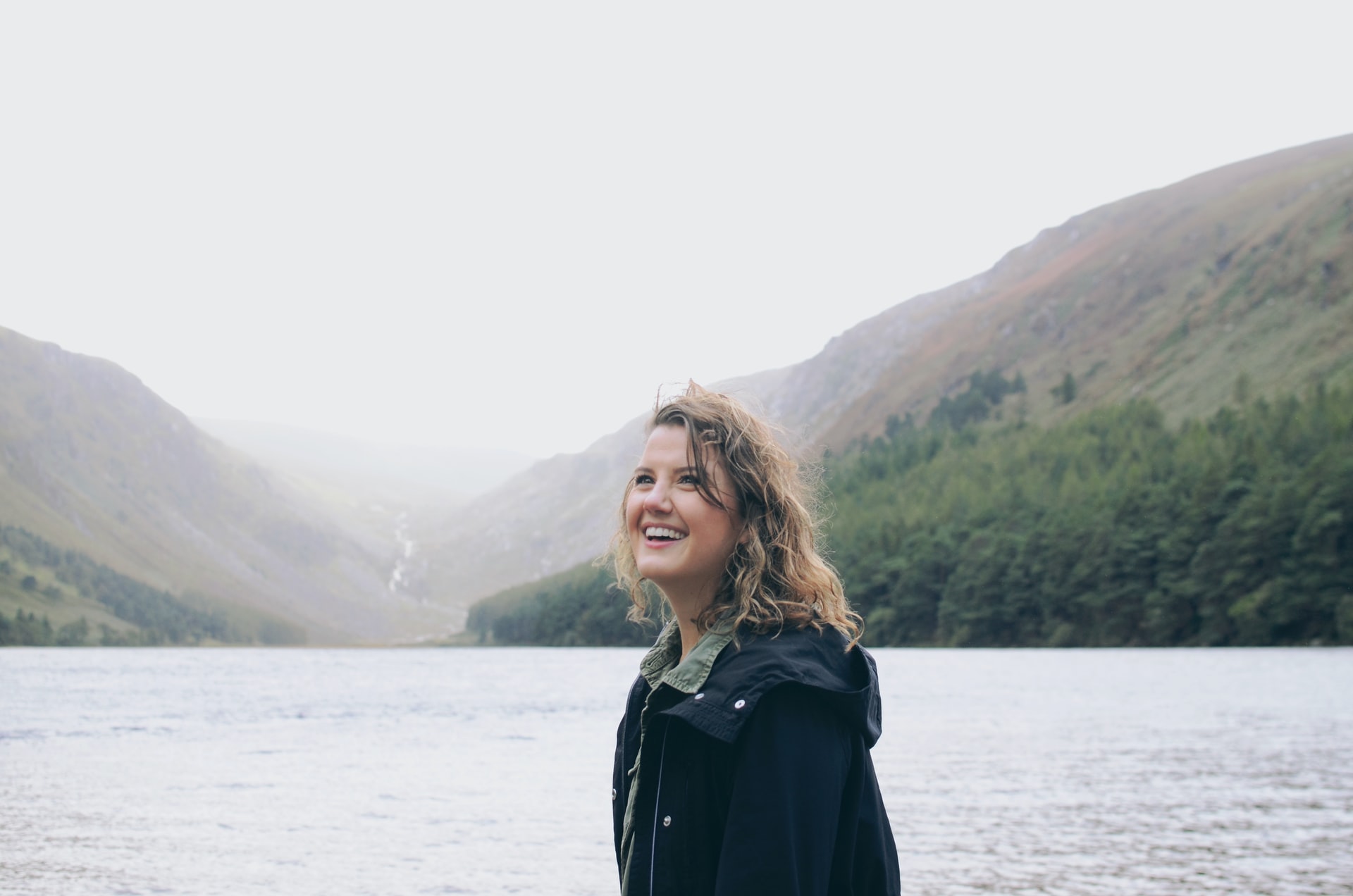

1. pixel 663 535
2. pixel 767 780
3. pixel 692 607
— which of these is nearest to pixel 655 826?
pixel 767 780

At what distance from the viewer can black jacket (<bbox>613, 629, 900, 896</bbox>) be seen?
153 inches

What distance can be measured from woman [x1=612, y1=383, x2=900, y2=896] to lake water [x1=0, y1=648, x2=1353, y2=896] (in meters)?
14.2

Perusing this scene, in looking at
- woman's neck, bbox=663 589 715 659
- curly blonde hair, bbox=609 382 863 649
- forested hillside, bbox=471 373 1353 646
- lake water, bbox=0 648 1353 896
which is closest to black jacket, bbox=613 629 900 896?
curly blonde hair, bbox=609 382 863 649

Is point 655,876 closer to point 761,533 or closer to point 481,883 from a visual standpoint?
point 761,533

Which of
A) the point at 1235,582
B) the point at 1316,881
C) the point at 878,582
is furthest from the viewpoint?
the point at 878,582

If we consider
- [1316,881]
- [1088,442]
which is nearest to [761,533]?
[1316,881]

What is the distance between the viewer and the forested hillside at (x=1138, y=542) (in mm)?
108062

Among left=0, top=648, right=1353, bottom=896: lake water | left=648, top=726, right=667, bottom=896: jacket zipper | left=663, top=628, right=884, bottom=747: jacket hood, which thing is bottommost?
left=0, top=648, right=1353, bottom=896: lake water

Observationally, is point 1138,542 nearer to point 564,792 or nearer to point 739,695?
point 564,792

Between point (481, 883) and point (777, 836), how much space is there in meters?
16.5

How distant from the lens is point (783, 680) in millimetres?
3943

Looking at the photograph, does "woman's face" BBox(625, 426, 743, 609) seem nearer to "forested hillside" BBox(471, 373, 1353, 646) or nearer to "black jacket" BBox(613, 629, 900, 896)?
"black jacket" BBox(613, 629, 900, 896)

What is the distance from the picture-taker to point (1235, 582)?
112625 millimetres

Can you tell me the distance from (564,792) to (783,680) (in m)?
27.2
